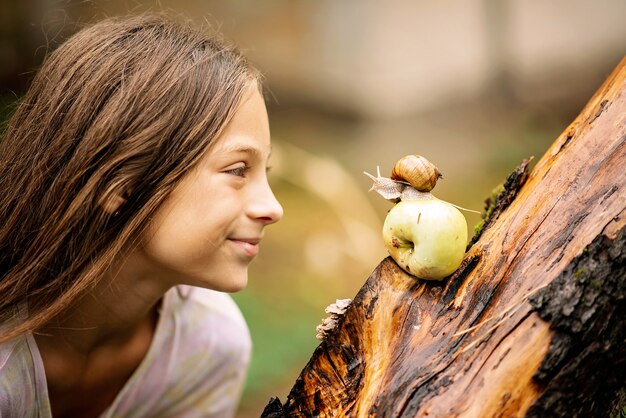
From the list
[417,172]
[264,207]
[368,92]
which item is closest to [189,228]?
[264,207]

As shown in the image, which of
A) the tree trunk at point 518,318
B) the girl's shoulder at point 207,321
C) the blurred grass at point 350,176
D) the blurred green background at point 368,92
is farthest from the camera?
the blurred green background at point 368,92

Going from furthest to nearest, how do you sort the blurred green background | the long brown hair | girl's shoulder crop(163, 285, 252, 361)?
the blurred green background < girl's shoulder crop(163, 285, 252, 361) < the long brown hair

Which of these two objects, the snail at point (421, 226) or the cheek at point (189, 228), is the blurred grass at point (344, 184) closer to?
the cheek at point (189, 228)

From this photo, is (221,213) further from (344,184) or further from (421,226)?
(344,184)

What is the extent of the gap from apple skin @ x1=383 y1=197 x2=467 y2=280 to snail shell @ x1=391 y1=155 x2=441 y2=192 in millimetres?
Result: 38

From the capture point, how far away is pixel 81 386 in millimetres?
1828

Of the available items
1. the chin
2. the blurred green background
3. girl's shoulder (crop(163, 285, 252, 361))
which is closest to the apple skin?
the chin

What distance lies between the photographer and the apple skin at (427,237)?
1284 millimetres

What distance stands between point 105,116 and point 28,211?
304mm

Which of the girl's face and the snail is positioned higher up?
the girl's face

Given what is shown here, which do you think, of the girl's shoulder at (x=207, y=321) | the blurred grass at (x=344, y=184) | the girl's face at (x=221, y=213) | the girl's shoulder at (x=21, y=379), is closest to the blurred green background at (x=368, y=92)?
the blurred grass at (x=344, y=184)

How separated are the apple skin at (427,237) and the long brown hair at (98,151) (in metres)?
0.47

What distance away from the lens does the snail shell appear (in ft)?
4.44

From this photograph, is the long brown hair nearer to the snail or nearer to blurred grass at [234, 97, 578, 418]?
the snail
